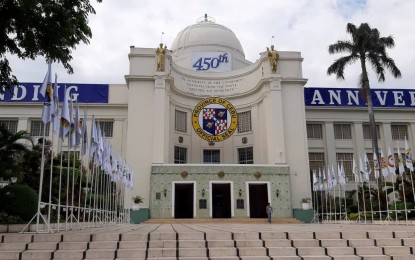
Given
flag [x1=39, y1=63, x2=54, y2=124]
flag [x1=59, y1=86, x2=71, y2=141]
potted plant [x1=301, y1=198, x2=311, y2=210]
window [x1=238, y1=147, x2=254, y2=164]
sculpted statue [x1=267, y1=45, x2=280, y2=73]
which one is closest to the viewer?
flag [x1=39, y1=63, x2=54, y2=124]

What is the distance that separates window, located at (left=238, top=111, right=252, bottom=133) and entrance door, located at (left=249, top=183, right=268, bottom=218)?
5.88 meters

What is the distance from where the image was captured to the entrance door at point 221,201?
105ft

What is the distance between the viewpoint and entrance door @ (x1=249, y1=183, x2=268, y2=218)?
32812mm

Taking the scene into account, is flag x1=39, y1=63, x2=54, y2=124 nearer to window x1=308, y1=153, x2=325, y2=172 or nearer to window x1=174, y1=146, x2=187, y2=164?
window x1=174, y1=146, x2=187, y2=164

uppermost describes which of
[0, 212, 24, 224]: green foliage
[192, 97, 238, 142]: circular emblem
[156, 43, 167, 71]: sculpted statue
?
[156, 43, 167, 71]: sculpted statue

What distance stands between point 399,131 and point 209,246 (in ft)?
122

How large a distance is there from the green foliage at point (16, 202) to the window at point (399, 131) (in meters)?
36.7

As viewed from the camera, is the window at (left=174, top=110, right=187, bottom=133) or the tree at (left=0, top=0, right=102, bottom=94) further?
the window at (left=174, top=110, right=187, bottom=133)

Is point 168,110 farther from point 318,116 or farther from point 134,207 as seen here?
point 318,116

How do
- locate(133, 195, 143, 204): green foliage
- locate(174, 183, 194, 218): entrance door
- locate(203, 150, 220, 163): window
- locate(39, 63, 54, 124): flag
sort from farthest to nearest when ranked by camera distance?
locate(203, 150, 220, 163): window
locate(174, 183, 194, 218): entrance door
locate(133, 195, 143, 204): green foliage
locate(39, 63, 54, 124): flag

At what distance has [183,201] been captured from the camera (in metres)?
33.1

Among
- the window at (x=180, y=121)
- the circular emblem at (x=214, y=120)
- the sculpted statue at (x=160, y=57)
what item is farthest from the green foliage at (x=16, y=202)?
the window at (x=180, y=121)

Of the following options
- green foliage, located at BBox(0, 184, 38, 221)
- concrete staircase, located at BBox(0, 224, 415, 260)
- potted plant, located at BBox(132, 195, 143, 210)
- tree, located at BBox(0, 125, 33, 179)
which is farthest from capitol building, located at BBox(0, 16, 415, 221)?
concrete staircase, located at BBox(0, 224, 415, 260)

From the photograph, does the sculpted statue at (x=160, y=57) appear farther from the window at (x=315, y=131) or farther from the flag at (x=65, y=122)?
the flag at (x=65, y=122)
